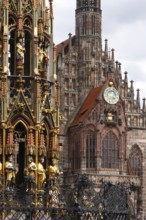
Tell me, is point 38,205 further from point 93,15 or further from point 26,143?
point 93,15

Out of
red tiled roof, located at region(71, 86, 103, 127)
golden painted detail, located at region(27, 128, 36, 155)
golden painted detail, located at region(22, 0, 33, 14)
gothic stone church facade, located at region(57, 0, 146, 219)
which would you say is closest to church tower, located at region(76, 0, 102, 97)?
A: gothic stone church facade, located at region(57, 0, 146, 219)

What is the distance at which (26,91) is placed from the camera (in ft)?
70.6

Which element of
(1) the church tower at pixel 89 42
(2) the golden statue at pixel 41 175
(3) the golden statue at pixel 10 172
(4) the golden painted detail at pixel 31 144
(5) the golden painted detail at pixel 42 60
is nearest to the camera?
(3) the golden statue at pixel 10 172

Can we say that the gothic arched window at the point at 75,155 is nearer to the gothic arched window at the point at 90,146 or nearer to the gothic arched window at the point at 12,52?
the gothic arched window at the point at 90,146

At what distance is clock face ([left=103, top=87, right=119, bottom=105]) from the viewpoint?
182 ft

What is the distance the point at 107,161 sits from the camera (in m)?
55.4

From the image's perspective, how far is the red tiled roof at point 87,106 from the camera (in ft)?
182

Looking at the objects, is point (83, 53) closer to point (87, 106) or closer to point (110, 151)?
point (87, 106)

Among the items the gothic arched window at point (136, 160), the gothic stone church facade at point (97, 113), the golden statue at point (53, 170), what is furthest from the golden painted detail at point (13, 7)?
the gothic arched window at point (136, 160)

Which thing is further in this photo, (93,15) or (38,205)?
(93,15)

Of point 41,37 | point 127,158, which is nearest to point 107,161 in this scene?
point 127,158

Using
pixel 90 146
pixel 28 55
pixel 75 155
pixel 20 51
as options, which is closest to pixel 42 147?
pixel 20 51

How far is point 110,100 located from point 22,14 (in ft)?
112

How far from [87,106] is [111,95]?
2032 mm
